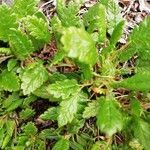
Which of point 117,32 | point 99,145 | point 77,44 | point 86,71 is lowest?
point 99,145

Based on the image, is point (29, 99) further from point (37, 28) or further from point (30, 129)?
point (37, 28)

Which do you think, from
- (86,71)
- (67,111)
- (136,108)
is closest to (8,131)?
(67,111)

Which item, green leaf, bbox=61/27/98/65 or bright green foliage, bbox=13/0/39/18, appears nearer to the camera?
green leaf, bbox=61/27/98/65

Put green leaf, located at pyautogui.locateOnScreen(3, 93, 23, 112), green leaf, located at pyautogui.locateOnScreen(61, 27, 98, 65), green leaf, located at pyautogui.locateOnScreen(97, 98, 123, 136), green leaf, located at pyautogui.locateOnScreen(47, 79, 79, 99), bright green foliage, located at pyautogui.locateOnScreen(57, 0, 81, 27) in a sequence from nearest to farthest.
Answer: green leaf, located at pyautogui.locateOnScreen(61, 27, 98, 65)
green leaf, located at pyautogui.locateOnScreen(97, 98, 123, 136)
green leaf, located at pyautogui.locateOnScreen(47, 79, 79, 99)
bright green foliage, located at pyautogui.locateOnScreen(57, 0, 81, 27)
green leaf, located at pyautogui.locateOnScreen(3, 93, 23, 112)

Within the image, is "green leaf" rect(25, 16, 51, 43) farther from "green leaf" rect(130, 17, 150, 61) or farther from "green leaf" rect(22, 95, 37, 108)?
"green leaf" rect(130, 17, 150, 61)

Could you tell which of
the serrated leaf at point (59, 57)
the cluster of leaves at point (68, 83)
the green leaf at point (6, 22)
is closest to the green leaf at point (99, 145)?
the cluster of leaves at point (68, 83)

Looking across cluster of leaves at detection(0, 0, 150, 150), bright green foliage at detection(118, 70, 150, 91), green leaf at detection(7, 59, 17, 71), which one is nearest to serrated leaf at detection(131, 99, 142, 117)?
cluster of leaves at detection(0, 0, 150, 150)

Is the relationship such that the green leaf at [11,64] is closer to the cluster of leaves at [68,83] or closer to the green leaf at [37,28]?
the cluster of leaves at [68,83]
